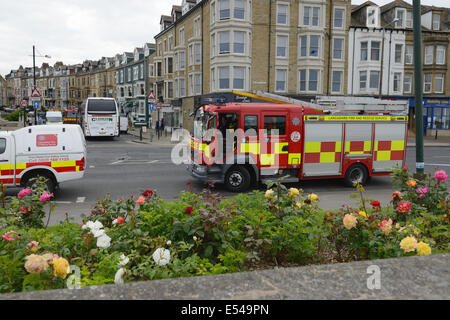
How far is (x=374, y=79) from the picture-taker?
119 ft

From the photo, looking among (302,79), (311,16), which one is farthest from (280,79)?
(311,16)

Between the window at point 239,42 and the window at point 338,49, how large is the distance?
863cm

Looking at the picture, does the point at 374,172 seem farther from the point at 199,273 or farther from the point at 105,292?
the point at 105,292

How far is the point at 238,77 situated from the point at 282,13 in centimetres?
675

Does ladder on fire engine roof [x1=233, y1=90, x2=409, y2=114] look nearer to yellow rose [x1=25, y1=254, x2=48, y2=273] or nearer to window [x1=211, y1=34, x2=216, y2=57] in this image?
yellow rose [x1=25, y1=254, x2=48, y2=273]

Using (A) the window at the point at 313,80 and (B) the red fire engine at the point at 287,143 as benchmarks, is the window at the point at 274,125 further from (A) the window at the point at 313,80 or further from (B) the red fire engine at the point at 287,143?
(A) the window at the point at 313,80

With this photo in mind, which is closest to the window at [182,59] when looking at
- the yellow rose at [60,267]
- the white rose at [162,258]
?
the white rose at [162,258]

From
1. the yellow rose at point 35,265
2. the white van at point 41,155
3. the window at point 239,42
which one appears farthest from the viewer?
the window at point 239,42

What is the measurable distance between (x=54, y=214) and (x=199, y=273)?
6.39 metres

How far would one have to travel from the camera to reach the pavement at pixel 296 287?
2486 mm

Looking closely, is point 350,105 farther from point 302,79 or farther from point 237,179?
point 302,79

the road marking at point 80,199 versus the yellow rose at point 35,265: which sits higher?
the yellow rose at point 35,265

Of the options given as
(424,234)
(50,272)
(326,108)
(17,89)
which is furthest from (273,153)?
(17,89)

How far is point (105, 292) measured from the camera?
8.18ft
